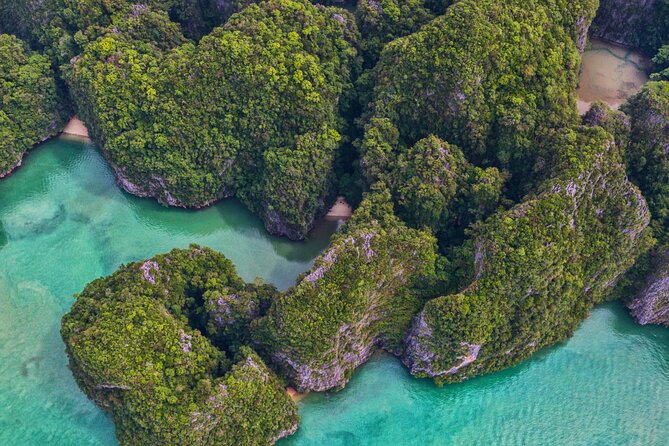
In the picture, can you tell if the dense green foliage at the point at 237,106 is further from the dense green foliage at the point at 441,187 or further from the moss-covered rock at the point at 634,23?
the moss-covered rock at the point at 634,23

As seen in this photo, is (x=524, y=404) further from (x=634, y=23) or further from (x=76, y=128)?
(x=76, y=128)

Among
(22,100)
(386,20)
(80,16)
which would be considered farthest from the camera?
(80,16)

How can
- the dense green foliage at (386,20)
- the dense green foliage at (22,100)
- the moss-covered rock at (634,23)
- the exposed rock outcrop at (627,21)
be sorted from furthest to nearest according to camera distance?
the exposed rock outcrop at (627,21), the moss-covered rock at (634,23), the dense green foliage at (22,100), the dense green foliage at (386,20)

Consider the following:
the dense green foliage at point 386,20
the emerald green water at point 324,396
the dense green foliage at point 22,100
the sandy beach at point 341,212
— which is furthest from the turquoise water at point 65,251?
the dense green foliage at point 386,20

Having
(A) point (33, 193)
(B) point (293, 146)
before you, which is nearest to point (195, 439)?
(B) point (293, 146)

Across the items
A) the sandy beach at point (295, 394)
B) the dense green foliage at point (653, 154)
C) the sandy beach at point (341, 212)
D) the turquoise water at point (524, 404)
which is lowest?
the sandy beach at point (295, 394)

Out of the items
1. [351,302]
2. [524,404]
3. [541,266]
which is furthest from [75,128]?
[524,404]

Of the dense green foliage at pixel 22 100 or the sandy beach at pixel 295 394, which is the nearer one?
the sandy beach at pixel 295 394
